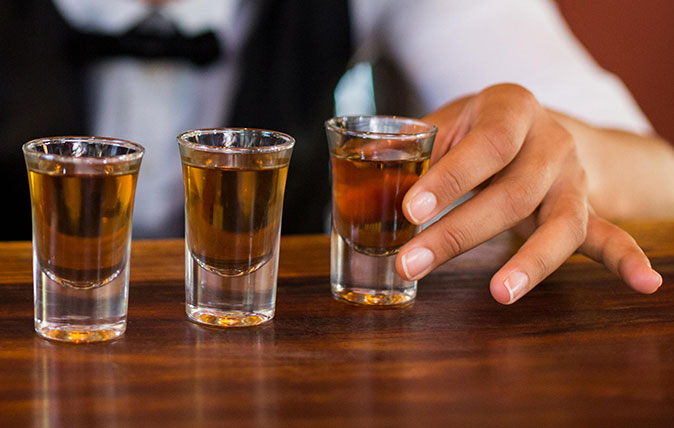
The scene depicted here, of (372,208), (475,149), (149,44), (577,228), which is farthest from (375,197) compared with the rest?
(149,44)

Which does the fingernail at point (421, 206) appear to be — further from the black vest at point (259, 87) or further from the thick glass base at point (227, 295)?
the black vest at point (259, 87)

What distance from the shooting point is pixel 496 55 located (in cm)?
183

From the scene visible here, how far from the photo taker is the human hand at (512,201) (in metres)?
0.79

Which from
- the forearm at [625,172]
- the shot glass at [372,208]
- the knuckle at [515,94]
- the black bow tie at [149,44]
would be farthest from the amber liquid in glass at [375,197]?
the black bow tie at [149,44]

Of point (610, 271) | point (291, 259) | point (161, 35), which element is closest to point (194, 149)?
point (291, 259)

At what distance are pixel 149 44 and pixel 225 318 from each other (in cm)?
108

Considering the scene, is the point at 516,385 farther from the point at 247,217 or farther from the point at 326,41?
the point at 326,41

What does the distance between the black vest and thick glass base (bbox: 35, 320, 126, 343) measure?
109 cm

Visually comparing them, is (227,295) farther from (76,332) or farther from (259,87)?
(259,87)

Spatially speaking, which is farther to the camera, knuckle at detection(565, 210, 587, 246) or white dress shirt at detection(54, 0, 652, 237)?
white dress shirt at detection(54, 0, 652, 237)

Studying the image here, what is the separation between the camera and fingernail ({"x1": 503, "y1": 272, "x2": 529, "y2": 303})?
30.5 inches

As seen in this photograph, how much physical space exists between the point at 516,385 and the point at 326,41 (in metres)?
1.41

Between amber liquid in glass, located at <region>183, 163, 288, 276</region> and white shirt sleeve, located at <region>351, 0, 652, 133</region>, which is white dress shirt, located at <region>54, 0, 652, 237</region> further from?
amber liquid in glass, located at <region>183, 163, 288, 276</region>

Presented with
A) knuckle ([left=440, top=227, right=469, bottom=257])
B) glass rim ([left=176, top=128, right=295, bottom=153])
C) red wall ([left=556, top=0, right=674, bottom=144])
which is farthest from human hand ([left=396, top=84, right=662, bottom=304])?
red wall ([left=556, top=0, right=674, bottom=144])
